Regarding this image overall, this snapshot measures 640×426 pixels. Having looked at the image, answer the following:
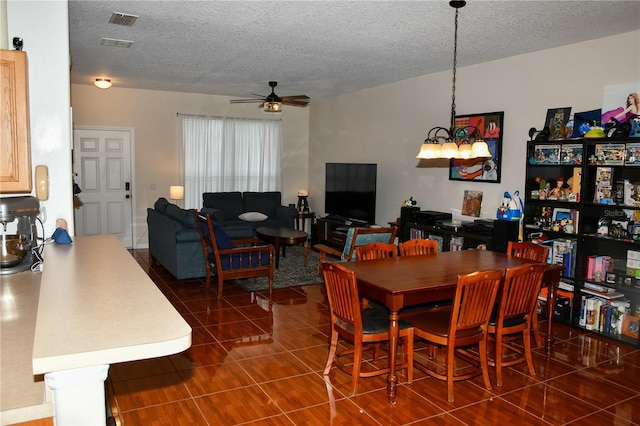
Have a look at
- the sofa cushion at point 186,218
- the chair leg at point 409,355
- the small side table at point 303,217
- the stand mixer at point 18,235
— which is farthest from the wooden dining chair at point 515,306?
the small side table at point 303,217

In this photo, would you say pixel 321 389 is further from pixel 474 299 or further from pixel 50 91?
pixel 50 91

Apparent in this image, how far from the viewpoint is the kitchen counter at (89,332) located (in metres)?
1.36

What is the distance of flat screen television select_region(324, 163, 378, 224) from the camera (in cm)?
787

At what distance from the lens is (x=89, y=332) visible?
148cm

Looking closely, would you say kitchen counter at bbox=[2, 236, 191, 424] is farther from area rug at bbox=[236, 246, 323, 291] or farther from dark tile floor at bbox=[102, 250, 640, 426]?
area rug at bbox=[236, 246, 323, 291]

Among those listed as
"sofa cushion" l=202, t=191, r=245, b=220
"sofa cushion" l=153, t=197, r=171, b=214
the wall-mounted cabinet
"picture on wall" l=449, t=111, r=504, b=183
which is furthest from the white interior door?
the wall-mounted cabinet

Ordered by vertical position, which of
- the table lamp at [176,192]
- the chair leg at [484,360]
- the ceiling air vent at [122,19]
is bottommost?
the chair leg at [484,360]

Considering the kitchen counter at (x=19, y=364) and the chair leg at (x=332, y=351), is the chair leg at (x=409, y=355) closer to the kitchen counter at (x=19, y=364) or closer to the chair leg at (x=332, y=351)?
the chair leg at (x=332, y=351)

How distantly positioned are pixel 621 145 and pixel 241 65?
14.6ft

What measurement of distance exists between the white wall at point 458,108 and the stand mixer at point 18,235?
492cm

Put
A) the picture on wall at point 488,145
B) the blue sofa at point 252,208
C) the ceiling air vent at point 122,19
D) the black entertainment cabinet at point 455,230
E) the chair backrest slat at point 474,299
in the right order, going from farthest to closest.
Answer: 1. the blue sofa at point 252,208
2. the picture on wall at point 488,145
3. the black entertainment cabinet at point 455,230
4. the ceiling air vent at point 122,19
5. the chair backrest slat at point 474,299

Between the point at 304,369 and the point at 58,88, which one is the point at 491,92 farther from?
the point at 58,88

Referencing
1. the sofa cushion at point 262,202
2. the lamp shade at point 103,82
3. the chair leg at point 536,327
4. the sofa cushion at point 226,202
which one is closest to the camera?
the chair leg at point 536,327

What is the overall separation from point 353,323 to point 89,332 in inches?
83.0
